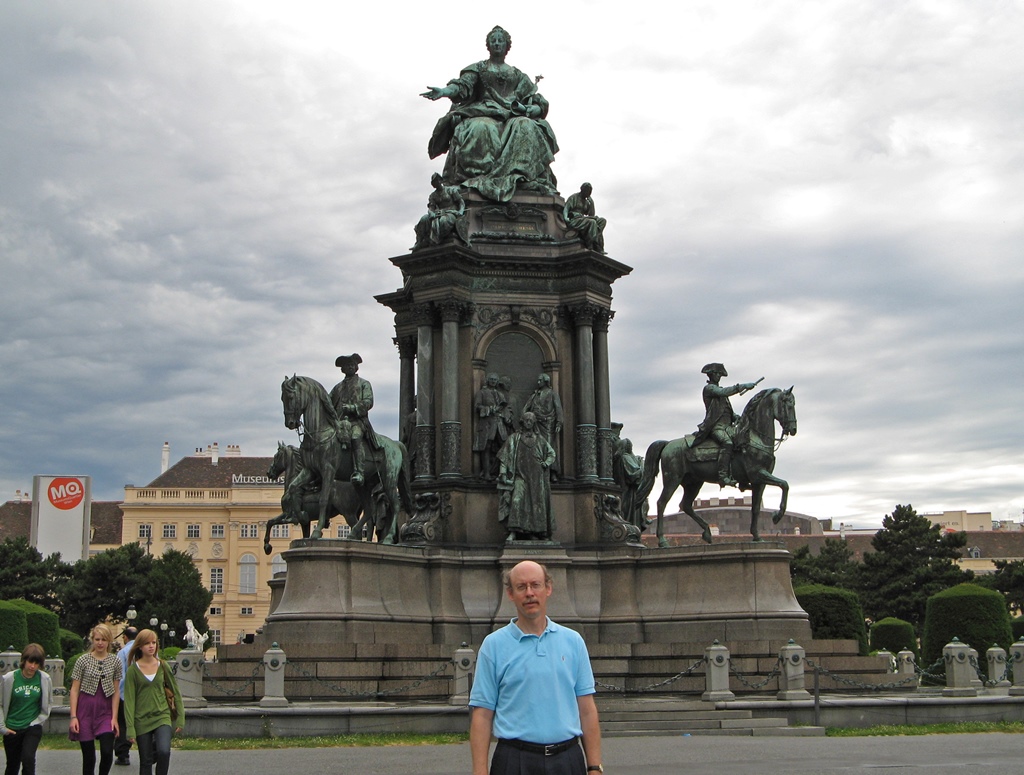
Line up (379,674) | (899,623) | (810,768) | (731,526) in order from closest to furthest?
(810,768) < (379,674) < (899,623) < (731,526)

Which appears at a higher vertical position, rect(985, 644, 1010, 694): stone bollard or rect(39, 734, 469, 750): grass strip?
rect(985, 644, 1010, 694): stone bollard

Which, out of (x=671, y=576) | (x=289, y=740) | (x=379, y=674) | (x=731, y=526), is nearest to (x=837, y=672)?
(x=671, y=576)

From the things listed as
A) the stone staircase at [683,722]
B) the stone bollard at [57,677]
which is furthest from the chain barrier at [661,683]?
the stone bollard at [57,677]

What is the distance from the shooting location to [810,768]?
1442 centimetres

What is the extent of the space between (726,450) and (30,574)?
5504 cm

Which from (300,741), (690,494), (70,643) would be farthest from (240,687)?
(70,643)

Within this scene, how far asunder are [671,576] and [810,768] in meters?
11.6

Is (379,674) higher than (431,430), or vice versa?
(431,430)

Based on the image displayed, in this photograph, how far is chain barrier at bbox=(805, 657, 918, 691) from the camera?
71.1 feet

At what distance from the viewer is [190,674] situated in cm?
2092

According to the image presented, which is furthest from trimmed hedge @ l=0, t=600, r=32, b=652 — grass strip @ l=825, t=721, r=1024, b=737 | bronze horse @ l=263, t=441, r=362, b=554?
grass strip @ l=825, t=721, r=1024, b=737

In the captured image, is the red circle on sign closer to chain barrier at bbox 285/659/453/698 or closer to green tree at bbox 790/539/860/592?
green tree at bbox 790/539/860/592

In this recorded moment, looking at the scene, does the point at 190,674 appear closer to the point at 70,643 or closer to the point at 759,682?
the point at 759,682

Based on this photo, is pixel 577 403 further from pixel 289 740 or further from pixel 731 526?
pixel 731 526
